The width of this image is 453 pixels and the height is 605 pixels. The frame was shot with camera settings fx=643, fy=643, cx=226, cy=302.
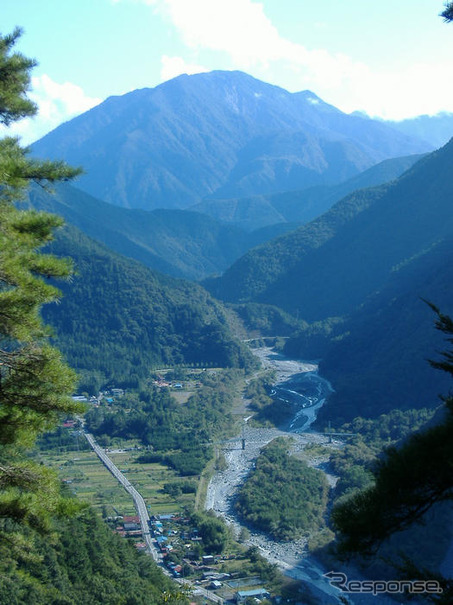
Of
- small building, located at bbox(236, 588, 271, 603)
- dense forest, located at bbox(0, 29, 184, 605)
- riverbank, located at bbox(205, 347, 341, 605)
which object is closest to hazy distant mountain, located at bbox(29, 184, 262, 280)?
riverbank, located at bbox(205, 347, 341, 605)

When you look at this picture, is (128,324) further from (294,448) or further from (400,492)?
(400,492)

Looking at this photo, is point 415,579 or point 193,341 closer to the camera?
point 415,579

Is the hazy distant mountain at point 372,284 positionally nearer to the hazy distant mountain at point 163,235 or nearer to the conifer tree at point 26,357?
the hazy distant mountain at point 163,235

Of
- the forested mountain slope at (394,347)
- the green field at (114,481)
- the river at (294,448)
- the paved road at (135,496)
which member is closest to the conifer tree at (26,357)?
the river at (294,448)

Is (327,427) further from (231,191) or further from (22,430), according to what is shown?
(231,191)

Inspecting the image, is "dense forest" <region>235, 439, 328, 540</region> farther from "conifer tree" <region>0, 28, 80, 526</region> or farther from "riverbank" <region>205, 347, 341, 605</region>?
"conifer tree" <region>0, 28, 80, 526</region>

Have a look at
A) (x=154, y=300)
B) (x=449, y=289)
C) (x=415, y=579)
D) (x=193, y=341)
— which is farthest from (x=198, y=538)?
(x=154, y=300)
